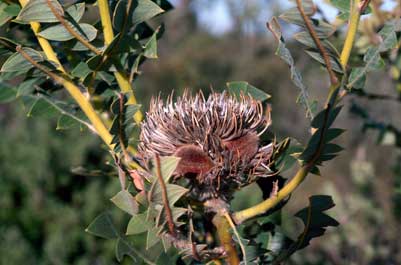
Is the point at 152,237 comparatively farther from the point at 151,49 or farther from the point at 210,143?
the point at 151,49

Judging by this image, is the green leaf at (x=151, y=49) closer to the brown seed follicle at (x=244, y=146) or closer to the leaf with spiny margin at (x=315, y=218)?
the brown seed follicle at (x=244, y=146)

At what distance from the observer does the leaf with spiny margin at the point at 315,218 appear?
984 millimetres

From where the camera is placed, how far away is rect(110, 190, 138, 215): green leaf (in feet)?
2.98

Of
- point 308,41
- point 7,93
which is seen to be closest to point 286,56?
point 308,41

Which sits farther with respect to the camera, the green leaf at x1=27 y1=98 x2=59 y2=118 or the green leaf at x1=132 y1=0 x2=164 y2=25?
the green leaf at x1=27 y1=98 x2=59 y2=118

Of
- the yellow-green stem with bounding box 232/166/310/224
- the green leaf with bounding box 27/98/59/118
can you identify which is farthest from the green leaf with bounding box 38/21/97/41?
the yellow-green stem with bounding box 232/166/310/224

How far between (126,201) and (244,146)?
20 cm

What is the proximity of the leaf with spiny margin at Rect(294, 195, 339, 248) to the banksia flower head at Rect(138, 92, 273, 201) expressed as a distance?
9 centimetres

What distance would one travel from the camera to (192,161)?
92 cm

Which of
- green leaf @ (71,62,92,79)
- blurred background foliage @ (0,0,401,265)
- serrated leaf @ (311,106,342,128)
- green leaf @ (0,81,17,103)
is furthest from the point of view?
blurred background foliage @ (0,0,401,265)

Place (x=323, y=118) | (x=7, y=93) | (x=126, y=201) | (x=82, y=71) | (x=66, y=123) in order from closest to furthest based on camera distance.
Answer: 1. (x=323, y=118)
2. (x=126, y=201)
3. (x=82, y=71)
4. (x=66, y=123)
5. (x=7, y=93)

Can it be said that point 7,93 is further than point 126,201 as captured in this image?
Yes

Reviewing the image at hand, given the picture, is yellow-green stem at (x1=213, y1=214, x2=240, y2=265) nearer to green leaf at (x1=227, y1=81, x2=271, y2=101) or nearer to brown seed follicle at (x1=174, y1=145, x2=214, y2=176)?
brown seed follicle at (x1=174, y1=145, x2=214, y2=176)

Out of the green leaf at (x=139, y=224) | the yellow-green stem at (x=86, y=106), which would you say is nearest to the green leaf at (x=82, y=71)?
the yellow-green stem at (x=86, y=106)
